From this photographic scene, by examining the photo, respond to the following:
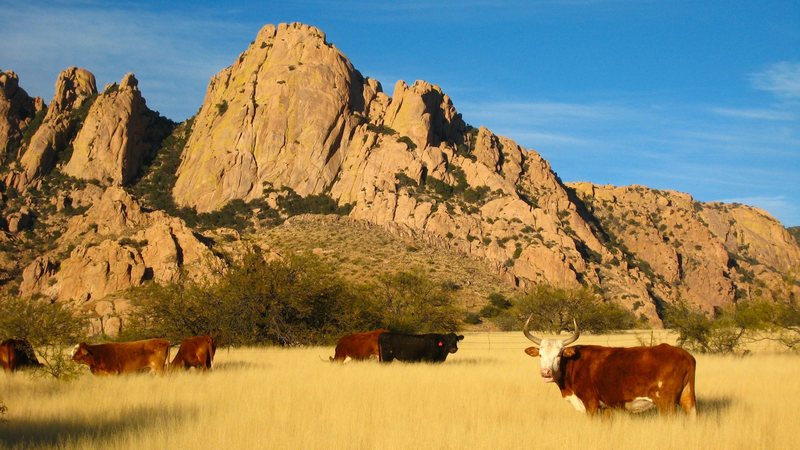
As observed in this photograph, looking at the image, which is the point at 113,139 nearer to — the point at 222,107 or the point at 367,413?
the point at 222,107

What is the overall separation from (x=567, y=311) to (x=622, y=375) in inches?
1841

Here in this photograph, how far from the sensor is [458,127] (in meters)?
130

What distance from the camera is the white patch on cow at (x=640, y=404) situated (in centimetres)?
1050

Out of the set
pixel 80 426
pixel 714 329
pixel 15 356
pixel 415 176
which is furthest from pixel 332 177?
pixel 80 426

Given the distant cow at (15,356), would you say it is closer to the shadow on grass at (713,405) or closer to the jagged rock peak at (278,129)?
the shadow on grass at (713,405)

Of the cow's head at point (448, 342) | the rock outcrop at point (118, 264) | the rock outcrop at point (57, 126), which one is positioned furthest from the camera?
the rock outcrop at point (57, 126)

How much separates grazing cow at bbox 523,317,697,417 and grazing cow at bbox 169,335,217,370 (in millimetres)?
9808

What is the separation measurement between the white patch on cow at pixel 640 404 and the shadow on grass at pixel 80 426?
21.3ft

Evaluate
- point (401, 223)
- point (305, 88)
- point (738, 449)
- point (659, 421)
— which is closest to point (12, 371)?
point (659, 421)

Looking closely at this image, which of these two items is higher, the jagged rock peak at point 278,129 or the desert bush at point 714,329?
the jagged rock peak at point 278,129

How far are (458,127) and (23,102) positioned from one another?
73.6m

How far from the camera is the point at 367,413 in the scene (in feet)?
38.1

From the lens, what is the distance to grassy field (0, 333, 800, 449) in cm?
929

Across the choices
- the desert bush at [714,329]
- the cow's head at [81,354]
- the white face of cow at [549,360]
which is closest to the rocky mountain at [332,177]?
the desert bush at [714,329]
